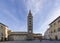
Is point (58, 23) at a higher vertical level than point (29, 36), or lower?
higher

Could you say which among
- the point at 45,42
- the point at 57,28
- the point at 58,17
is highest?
the point at 58,17

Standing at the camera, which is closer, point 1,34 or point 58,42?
point 58,42

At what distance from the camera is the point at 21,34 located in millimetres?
80875

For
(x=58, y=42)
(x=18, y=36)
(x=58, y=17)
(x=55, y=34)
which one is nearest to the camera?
(x=58, y=42)

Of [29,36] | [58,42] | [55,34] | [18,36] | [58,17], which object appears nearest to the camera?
[58,42]

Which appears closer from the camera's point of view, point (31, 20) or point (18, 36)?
point (31, 20)

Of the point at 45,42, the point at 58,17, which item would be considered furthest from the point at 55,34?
the point at 45,42

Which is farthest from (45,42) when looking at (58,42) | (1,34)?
(1,34)

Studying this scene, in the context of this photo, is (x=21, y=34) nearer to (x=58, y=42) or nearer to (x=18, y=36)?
(x=18, y=36)

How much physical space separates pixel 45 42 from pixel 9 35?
38.9 m

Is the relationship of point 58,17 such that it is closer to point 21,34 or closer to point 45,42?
point 45,42

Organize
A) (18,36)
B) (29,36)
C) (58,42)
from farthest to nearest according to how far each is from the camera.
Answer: (18,36) < (29,36) < (58,42)

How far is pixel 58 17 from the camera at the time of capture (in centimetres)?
5975

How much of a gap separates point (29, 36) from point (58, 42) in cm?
3115
